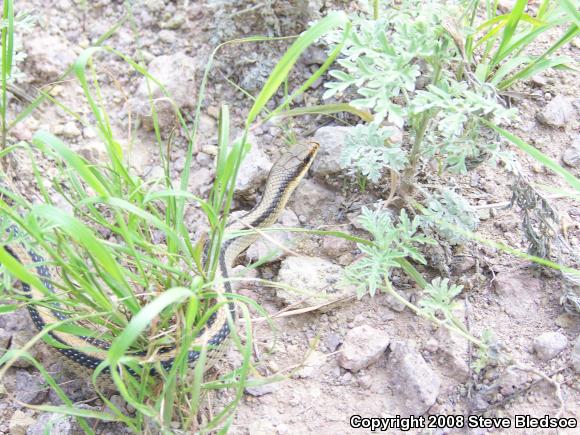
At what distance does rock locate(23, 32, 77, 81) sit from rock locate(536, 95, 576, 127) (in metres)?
2.49

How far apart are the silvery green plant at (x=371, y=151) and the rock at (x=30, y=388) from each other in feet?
4.85

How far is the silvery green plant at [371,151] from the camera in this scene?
7.95ft

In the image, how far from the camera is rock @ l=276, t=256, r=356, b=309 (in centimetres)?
259

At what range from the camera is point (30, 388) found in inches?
98.1

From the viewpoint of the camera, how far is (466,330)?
229 cm

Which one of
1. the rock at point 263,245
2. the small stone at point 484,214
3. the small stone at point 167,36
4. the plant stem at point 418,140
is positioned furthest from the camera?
the small stone at point 167,36

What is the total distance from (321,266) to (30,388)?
127cm

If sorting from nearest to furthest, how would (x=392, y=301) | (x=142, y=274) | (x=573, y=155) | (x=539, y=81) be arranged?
(x=142, y=274)
(x=392, y=301)
(x=573, y=155)
(x=539, y=81)

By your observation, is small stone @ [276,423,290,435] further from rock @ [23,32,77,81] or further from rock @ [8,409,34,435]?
rock @ [23,32,77,81]

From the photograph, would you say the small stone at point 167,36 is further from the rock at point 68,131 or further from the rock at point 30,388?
the rock at point 30,388

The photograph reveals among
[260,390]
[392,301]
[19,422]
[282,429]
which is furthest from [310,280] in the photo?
[19,422]

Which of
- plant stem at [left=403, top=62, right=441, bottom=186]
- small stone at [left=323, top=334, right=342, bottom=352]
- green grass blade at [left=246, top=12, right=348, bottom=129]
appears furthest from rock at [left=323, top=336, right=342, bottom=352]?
green grass blade at [left=246, top=12, right=348, bottom=129]

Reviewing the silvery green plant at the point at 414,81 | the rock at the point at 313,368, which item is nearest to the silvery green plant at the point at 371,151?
the silvery green plant at the point at 414,81

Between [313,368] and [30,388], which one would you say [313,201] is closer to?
[313,368]
